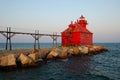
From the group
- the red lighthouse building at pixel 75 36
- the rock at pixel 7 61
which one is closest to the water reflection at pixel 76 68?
the rock at pixel 7 61

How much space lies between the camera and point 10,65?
2100 centimetres

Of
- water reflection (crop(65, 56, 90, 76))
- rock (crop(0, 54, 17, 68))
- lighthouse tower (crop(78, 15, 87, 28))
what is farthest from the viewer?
lighthouse tower (crop(78, 15, 87, 28))

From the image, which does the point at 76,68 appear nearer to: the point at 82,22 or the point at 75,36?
the point at 75,36

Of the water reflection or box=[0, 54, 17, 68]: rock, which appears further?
the water reflection

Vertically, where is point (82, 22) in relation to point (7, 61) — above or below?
above

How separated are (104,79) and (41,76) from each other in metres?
6.99

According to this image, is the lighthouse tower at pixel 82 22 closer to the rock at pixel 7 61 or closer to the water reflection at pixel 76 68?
the water reflection at pixel 76 68

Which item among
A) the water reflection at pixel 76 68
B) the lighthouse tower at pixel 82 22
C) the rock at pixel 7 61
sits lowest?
the water reflection at pixel 76 68

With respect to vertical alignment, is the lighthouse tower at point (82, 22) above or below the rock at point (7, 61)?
above

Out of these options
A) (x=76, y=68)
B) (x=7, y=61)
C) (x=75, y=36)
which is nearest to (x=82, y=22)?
(x=75, y=36)

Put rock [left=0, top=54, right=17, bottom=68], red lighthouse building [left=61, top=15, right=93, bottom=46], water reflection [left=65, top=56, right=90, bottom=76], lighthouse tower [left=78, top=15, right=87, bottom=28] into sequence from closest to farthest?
rock [left=0, top=54, right=17, bottom=68] < water reflection [left=65, top=56, right=90, bottom=76] < red lighthouse building [left=61, top=15, right=93, bottom=46] < lighthouse tower [left=78, top=15, right=87, bottom=28]

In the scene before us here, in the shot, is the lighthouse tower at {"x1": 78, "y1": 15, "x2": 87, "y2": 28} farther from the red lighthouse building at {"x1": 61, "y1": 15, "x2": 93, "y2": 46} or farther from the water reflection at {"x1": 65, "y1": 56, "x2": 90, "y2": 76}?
the water reflection at {"x1": 65, "y1": 56, "x2": 90, "y2": 76}

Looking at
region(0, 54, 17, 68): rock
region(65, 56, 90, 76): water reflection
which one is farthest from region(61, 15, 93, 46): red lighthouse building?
region(0, 54, 17, 68): rock

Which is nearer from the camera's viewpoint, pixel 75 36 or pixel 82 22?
pixel 75 36
